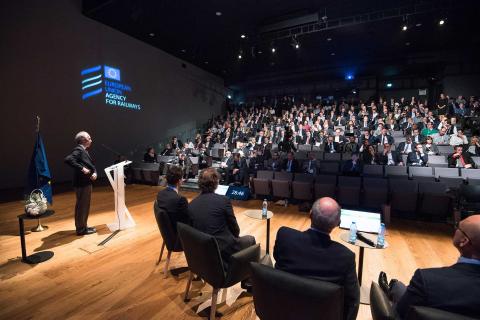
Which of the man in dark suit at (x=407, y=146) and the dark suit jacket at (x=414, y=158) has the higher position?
the man in dark suit at (x=407, y=146)

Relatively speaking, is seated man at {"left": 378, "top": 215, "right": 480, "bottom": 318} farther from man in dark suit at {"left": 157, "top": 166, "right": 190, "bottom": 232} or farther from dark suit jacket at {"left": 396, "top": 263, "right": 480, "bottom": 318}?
man in dark suit at {"left": 157, "top": 166, "right": 190, "bottom": 232}

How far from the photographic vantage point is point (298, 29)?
28.1 feet

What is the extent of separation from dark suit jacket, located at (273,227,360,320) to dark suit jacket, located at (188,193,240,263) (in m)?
0.65

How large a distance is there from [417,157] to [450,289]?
21.8 ft

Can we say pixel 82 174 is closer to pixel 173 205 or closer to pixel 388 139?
pixel 173 205

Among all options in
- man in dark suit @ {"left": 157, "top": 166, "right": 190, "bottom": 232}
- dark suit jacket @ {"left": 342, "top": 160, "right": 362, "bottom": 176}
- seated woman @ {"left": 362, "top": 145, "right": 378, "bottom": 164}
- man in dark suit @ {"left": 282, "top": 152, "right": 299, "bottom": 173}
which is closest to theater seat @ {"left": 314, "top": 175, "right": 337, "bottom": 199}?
dark suit jacket @ {"left": 342, "top": 160, "right": 362, "bottom": 176}

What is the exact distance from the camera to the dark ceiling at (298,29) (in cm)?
701

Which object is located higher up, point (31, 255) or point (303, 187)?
point (303, 187)

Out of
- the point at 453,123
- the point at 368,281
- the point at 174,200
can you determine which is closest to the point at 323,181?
the point at 368,281

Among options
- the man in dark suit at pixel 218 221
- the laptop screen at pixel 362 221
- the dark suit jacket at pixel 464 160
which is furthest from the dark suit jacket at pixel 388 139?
the man in dark suit at pixel 218 221

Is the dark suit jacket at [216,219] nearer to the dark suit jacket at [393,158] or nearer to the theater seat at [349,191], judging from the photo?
the theater seat at [349,191]

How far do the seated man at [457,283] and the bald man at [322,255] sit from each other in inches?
8.5

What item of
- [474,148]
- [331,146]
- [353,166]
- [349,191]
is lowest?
[349,191]

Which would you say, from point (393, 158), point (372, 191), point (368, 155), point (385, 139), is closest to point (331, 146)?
point (368, 155)
